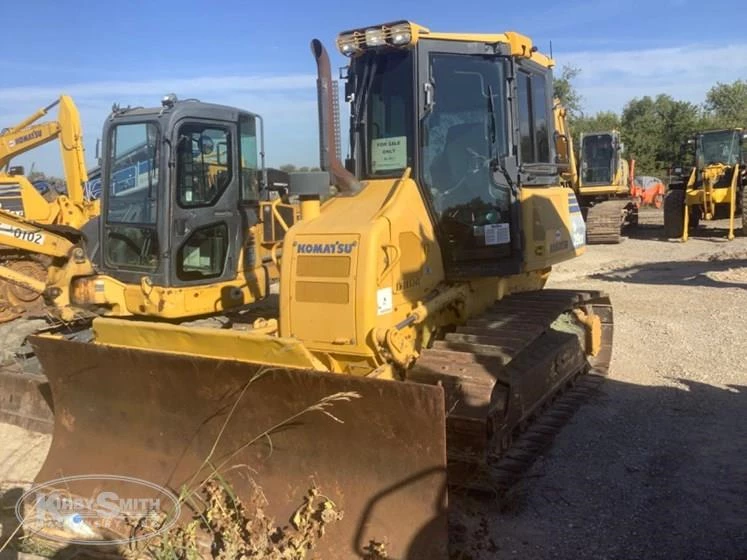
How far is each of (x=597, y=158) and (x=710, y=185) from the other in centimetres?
362

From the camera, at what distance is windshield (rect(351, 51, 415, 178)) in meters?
5.02

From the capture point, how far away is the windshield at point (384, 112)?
5.02 m

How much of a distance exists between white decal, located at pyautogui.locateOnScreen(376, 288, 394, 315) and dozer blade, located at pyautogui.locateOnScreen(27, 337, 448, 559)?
33.4 inches

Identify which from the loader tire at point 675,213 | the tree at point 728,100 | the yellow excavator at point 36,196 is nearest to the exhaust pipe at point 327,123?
the yellow excavator at point 36,196

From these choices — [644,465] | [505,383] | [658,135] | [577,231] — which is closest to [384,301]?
[505,383]

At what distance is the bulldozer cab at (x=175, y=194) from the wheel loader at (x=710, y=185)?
14.9 m

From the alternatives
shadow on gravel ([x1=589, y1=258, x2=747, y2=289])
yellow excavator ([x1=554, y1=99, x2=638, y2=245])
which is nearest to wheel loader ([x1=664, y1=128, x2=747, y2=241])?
yellow excavator ([x1=554, y1=99, x2=638, y2=245])

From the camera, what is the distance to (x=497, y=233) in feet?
16.8

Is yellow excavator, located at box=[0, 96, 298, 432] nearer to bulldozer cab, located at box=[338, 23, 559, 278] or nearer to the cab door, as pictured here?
the cab door

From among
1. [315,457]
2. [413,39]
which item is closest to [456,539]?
[315,457]

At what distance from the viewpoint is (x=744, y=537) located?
381 cm

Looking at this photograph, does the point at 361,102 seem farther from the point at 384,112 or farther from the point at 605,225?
the point at 605,225

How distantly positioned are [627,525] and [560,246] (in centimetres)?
245

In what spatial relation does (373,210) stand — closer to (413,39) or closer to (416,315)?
(416,315)
